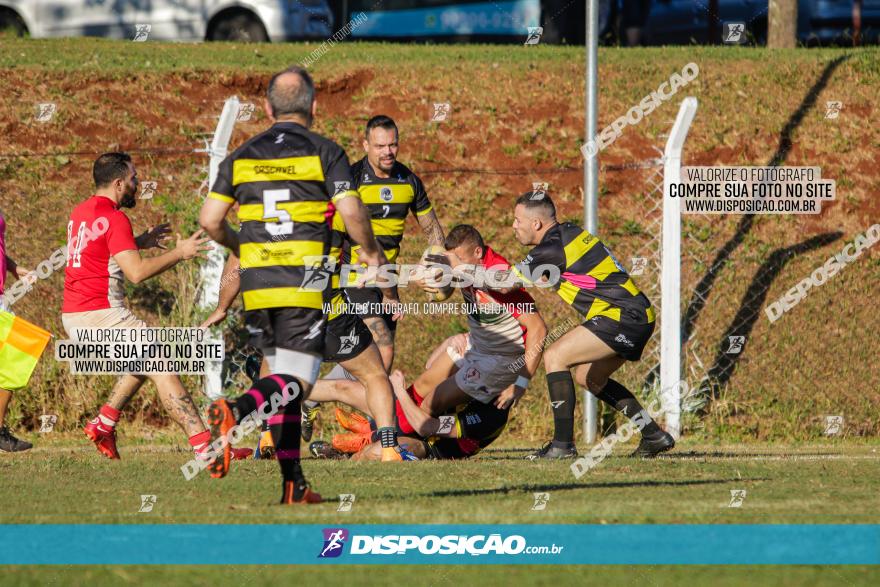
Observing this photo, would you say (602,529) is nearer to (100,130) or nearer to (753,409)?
(753,409)

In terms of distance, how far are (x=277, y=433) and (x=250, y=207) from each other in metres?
1.10

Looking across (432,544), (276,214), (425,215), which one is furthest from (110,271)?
(432,544)

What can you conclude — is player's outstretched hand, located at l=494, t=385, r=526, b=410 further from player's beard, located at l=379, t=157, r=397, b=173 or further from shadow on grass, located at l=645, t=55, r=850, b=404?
shadow on grass, located at l=645, t=55, r=850, b=404

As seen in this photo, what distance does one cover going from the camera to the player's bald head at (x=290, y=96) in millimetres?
6203

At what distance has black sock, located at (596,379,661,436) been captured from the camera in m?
9.30

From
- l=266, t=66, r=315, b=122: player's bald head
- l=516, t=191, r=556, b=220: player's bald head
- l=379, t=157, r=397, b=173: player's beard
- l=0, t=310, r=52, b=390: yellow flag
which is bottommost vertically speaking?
l=0, t=310, r=52, b=390: yellow flag

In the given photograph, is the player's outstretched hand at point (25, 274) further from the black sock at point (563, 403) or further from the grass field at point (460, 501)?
the black sock at point (563, 403)

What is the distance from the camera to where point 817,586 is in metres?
4.86

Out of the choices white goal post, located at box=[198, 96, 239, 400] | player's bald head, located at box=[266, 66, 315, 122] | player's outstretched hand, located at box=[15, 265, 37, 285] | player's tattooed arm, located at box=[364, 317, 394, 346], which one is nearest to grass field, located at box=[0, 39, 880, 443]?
white goal post, located at box=[198, 96, 239, 400]

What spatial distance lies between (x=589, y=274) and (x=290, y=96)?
138 inches

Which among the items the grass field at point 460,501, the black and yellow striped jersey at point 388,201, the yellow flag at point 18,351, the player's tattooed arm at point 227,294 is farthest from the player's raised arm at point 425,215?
the yellow flag at point 18,351

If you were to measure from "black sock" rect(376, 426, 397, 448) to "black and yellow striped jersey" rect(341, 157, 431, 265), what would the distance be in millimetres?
2062

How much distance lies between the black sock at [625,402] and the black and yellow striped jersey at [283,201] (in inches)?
146

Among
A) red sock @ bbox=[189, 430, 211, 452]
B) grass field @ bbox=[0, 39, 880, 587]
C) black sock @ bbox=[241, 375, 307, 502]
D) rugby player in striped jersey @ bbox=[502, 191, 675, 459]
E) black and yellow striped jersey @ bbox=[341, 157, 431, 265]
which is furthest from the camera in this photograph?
black and yellow striped jersey @ bbox=[341, 157, 431, 265]
